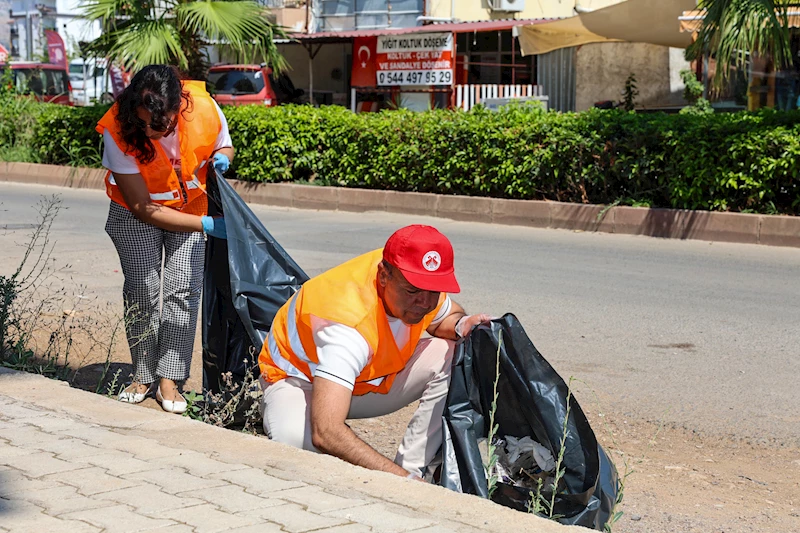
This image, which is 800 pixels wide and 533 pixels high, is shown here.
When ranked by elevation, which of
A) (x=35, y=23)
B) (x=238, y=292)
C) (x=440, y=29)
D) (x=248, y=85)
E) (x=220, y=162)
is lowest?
(x=238, y=292)

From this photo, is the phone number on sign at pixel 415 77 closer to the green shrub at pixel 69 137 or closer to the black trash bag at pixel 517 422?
the green shrub at pixel 69 137

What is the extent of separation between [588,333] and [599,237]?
181 inches

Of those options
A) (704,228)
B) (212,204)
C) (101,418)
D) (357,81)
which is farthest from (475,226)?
(357,81)

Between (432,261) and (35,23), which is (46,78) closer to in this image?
(35,23)

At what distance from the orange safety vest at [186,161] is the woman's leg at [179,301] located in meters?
0.17

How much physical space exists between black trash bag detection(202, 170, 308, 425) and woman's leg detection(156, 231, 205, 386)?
0.29ft

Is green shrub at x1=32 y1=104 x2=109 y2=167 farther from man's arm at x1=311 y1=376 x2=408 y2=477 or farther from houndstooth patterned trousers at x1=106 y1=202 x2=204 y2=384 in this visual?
man's arm at x1=311 y1=376 x2=408 y2=477

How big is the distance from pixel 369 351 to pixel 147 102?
5.46 ft

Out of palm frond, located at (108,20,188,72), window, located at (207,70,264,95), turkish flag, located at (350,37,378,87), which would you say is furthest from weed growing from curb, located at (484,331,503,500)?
turkish flag, located at (350,37,378,87)

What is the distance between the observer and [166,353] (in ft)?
16.0

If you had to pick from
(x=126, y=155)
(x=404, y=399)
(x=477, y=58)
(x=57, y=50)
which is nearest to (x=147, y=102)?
(x=126, y=155)

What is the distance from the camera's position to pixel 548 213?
38.8 feet

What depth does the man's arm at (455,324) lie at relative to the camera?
3832 mm

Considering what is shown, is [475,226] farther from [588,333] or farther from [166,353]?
[166,353]
